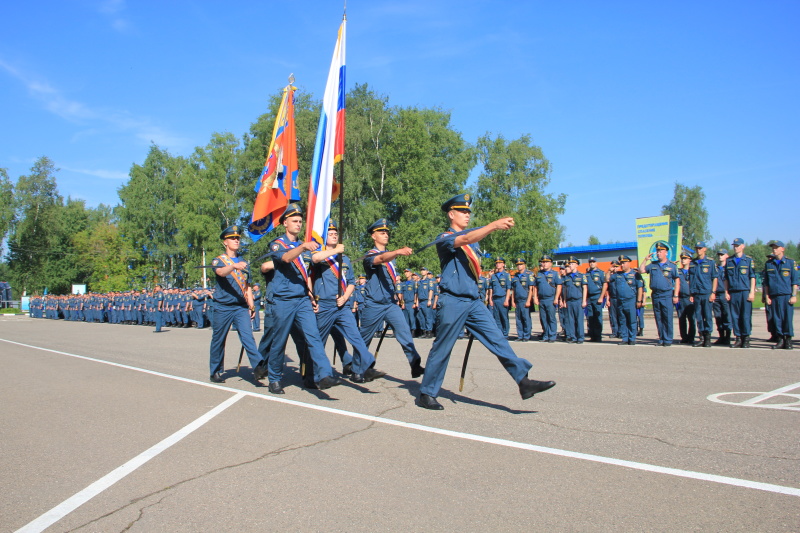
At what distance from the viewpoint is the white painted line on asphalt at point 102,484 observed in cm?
345

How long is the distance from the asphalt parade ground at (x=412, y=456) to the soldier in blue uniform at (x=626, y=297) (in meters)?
4.46

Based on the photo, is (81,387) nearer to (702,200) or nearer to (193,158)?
(193,158)

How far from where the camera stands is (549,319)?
14.6 m

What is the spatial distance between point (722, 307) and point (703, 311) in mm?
419

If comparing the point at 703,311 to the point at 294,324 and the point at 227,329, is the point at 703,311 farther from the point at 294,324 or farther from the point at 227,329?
the point at 227,329

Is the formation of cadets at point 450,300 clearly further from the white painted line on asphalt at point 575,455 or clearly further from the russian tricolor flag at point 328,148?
the white painted line on asphalt at point 575,455

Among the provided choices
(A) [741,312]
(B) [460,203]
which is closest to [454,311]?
(B) [460,203]

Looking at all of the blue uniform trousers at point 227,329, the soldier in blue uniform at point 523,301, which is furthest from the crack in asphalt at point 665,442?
the soldier in blue uniform at point 523,301

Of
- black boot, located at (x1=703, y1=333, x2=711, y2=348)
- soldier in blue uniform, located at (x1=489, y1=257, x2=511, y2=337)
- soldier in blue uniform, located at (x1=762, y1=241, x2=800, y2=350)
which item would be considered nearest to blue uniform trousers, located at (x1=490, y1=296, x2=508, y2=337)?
soldier in blue uniform, located at (x1=489, y1=257, x2=511, y2=337)

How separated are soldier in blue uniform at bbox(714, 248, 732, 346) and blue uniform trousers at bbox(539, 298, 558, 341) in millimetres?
3496

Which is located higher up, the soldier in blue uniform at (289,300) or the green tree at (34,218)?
the green tree at (34,218)

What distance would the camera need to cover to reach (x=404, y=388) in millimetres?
7602

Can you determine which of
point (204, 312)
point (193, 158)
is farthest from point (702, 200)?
point (204, 312)

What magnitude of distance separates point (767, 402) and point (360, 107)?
4441 centimetres
